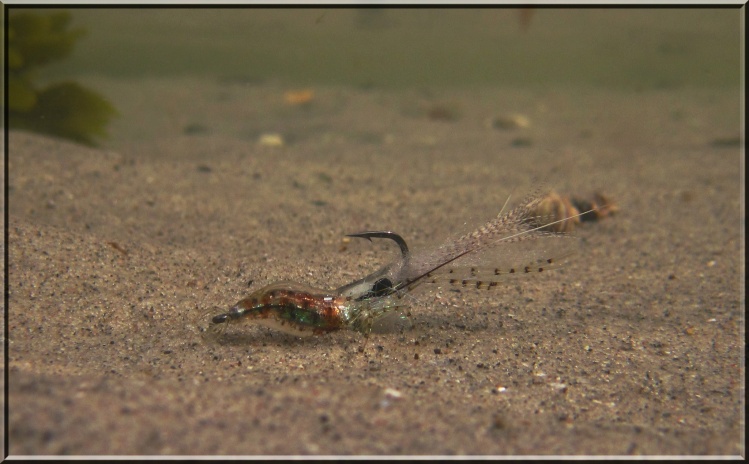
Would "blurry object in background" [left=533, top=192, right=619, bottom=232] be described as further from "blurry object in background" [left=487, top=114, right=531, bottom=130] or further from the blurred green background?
the blurred green background

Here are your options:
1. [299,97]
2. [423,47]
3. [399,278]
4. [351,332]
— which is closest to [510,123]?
[299,97]

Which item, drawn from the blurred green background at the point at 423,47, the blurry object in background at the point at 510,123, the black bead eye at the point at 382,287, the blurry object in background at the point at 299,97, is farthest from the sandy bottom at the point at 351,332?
the blurred green background at the point at 423,47

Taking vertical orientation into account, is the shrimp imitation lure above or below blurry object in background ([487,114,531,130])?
below

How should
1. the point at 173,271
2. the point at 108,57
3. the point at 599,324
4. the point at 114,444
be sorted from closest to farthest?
the point at 114,444, the point at 599,324, the point at 173,271, the point at 108,57

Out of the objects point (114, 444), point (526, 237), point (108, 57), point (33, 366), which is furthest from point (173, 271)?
point (108, 57)

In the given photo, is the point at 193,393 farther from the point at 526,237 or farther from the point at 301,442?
the point at 526,237

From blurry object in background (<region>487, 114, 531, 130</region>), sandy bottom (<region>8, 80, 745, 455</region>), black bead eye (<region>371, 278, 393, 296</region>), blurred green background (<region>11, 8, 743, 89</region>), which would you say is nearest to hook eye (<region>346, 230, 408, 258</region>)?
black bead eye (<region>371, 278, 393, 296</region>)
